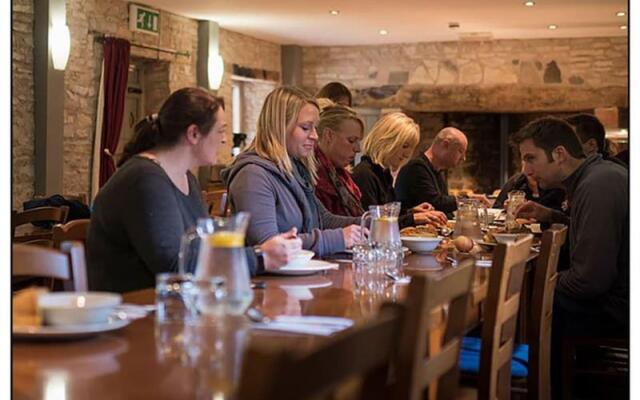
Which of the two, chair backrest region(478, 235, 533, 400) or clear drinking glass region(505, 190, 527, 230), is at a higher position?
clear drinking glass region(505, 190, 527, 230)

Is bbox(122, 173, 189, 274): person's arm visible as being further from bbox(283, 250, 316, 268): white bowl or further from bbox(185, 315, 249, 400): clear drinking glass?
bbox(185, 315, 249, 400): clear drinking glass

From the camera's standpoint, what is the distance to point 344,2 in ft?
30.0

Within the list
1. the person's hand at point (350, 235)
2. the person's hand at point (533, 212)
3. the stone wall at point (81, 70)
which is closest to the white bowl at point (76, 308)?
the person's hand at point (350, 235)

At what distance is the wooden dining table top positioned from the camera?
4.85ft

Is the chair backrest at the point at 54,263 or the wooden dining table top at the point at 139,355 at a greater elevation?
the chair backrest at the point at 54,263

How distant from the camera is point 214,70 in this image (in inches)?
414

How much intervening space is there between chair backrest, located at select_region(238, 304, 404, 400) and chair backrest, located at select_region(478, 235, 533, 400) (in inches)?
40.6

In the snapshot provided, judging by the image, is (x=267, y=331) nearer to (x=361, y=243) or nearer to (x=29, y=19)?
(x=361, y=243)

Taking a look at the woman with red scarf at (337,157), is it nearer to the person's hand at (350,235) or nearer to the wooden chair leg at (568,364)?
the person's hand at (350,235)

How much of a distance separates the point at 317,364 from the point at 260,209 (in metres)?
2.15

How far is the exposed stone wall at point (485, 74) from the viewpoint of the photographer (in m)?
11.5

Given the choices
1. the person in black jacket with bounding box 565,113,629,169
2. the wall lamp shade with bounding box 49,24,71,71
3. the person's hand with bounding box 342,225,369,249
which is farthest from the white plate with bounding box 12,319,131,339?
the wall lamp shade with bounding box 49,24,71,71

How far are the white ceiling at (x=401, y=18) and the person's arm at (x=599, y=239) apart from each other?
19.7 feet

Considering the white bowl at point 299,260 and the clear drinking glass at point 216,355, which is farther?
the white bowl at point 299,260
